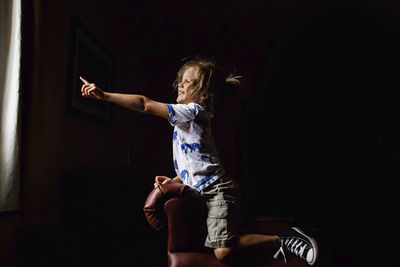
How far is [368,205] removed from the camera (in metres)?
3.39

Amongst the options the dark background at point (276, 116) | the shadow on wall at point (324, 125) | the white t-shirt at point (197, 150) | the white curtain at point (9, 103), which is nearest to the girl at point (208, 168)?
the white t-shirt at point (197, 150)

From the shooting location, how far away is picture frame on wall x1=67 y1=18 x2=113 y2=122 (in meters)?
1.88

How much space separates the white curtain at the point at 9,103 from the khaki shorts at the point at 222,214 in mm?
919

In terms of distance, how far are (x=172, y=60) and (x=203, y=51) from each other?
50 centimetres

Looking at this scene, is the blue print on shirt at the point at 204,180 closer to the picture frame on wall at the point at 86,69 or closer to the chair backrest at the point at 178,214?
the chair backrest at the point at 178,214

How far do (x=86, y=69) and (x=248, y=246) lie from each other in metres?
1.76

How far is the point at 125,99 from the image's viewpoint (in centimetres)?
104

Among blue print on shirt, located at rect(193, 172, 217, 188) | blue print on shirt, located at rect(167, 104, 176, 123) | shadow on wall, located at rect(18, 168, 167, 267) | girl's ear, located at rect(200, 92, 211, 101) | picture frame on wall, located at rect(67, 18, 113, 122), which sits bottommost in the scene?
shadow on wall, located at rect(18, 168, 167, 267)

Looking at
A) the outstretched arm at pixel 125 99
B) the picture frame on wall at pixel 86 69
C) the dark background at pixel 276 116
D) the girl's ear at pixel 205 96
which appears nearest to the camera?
the outstretched arm at pixel 125 99

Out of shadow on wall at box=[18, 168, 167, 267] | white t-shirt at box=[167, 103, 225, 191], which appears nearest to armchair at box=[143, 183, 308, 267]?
white t-shirt at box=[167, 103, 225, 191]

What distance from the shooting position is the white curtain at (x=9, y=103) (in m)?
1.24

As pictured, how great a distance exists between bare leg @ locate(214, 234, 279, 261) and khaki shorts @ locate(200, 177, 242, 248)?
3 cm

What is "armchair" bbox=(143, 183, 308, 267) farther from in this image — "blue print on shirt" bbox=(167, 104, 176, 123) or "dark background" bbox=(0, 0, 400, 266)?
"dark background" bbox=(0, 0, 400, 266)

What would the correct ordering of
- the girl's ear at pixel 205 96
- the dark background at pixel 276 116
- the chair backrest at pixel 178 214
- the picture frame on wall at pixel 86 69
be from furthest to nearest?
the dark background at pixel 276 116 < the picture frame on wall at pixel 86 69 < the girl's ear at pixel 205 96 < the chair backrest at pixel 178 214
